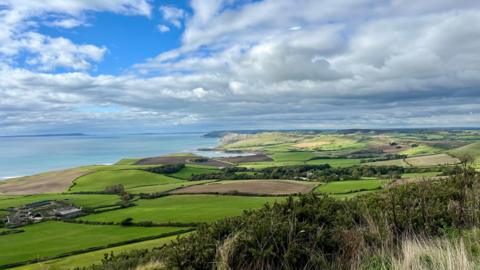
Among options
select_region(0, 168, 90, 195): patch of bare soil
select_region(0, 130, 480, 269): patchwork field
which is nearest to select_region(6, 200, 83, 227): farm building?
select_region(0, 130, 480, 269): patchwork field

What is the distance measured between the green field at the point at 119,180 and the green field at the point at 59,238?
36.7 m

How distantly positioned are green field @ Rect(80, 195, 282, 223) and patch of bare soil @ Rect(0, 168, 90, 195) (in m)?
35.6

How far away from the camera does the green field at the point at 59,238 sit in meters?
35.9

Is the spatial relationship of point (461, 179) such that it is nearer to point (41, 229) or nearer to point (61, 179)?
point (41, 229)

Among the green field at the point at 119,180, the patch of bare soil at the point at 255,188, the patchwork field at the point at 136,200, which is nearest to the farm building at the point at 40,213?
the patchwork field at the point at 136,200

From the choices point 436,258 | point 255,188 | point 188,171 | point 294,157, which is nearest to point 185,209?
point 255,188

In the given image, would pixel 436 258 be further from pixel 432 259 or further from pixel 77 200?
pixel 77 200

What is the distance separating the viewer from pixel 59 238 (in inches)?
1692

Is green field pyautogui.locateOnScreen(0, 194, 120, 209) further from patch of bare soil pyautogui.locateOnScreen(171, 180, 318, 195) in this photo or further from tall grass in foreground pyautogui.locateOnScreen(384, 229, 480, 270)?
tall grass in foreground pyautogui.locateOnScreen(384, 229, 480, 270)

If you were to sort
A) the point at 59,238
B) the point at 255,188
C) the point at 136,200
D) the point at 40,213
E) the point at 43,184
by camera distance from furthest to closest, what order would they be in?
the point at 43,184
the point at 255,188
the point at 136,200
the point at 40,213
the point at 59,238

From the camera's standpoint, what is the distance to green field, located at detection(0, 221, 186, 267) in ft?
118

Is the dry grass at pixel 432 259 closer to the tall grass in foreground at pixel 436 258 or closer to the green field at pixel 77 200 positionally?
the tall grass in foreground at pixel 436 258

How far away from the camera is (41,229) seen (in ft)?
162

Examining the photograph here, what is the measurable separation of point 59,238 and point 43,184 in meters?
57.3
